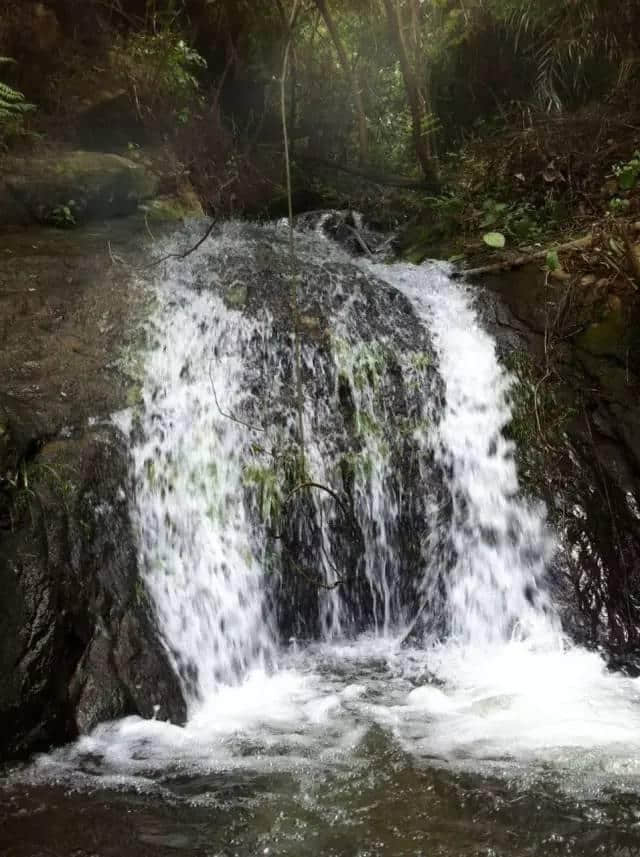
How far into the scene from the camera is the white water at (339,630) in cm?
329

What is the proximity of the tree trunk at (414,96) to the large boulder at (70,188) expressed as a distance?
2932mm

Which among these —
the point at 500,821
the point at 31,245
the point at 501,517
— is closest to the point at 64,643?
the point at 500,821

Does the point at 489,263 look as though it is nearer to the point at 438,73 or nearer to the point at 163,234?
the point at 163,234

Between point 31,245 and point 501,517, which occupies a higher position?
point 31,245

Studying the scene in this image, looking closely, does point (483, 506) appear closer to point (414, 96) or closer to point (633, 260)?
point (633, 260)

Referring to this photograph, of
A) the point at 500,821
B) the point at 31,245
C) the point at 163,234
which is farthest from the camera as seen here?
the point at 163,234

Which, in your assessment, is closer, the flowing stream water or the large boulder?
the flowing stream water

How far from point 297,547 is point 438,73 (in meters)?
7.22

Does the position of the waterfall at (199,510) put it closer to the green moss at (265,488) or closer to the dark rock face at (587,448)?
the green moss at (265,488)

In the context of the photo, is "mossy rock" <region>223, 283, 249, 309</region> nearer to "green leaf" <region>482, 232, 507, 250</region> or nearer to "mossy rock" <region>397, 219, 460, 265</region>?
"mossy rock" <region>397, 219, 460, 265</region>

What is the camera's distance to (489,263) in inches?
248

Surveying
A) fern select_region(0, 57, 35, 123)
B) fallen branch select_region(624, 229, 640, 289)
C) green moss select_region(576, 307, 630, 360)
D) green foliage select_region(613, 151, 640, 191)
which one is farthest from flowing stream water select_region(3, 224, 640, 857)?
fern select_region(0, 57, 35, 123)

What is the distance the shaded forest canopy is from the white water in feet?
9.18

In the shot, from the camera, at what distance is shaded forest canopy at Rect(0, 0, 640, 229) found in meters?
7.39
